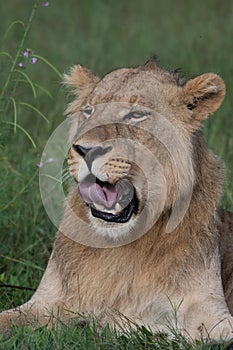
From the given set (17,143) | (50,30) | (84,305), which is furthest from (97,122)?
(50,30)

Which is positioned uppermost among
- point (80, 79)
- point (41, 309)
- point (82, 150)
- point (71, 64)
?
point (71, 64)

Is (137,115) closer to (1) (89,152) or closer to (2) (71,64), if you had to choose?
(1) (89,152)

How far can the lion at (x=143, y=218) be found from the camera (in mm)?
4102

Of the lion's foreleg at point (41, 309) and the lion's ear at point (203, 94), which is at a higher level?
the lion's ear at point (203, 94)

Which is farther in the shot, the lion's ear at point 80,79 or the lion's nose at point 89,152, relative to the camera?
the lion's ear at point 80,79

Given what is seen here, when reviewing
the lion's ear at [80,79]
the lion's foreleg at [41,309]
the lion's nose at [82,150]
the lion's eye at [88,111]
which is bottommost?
the lion's foreleg at [41,309]

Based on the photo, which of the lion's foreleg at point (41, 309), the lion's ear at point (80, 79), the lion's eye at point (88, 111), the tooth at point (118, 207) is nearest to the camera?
the tooth at point (118, 207)

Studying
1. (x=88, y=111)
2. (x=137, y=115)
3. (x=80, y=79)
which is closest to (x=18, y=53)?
(x=80, y=79)

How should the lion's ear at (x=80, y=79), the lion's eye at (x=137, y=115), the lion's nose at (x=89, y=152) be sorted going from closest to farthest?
the lion's nose at (x=89, y=152) → the lion's eye at (x=137, y=115) → the lion's ear at (x=80, y=79)

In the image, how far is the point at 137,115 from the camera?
13.7 feet

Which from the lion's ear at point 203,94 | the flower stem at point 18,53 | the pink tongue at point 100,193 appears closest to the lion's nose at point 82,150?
the pink tongue at point 100,193

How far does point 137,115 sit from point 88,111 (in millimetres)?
230

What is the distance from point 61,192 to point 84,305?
1.26 m

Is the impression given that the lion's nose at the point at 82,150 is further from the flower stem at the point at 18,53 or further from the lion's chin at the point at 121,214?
the flower stem at the point at 18,53
